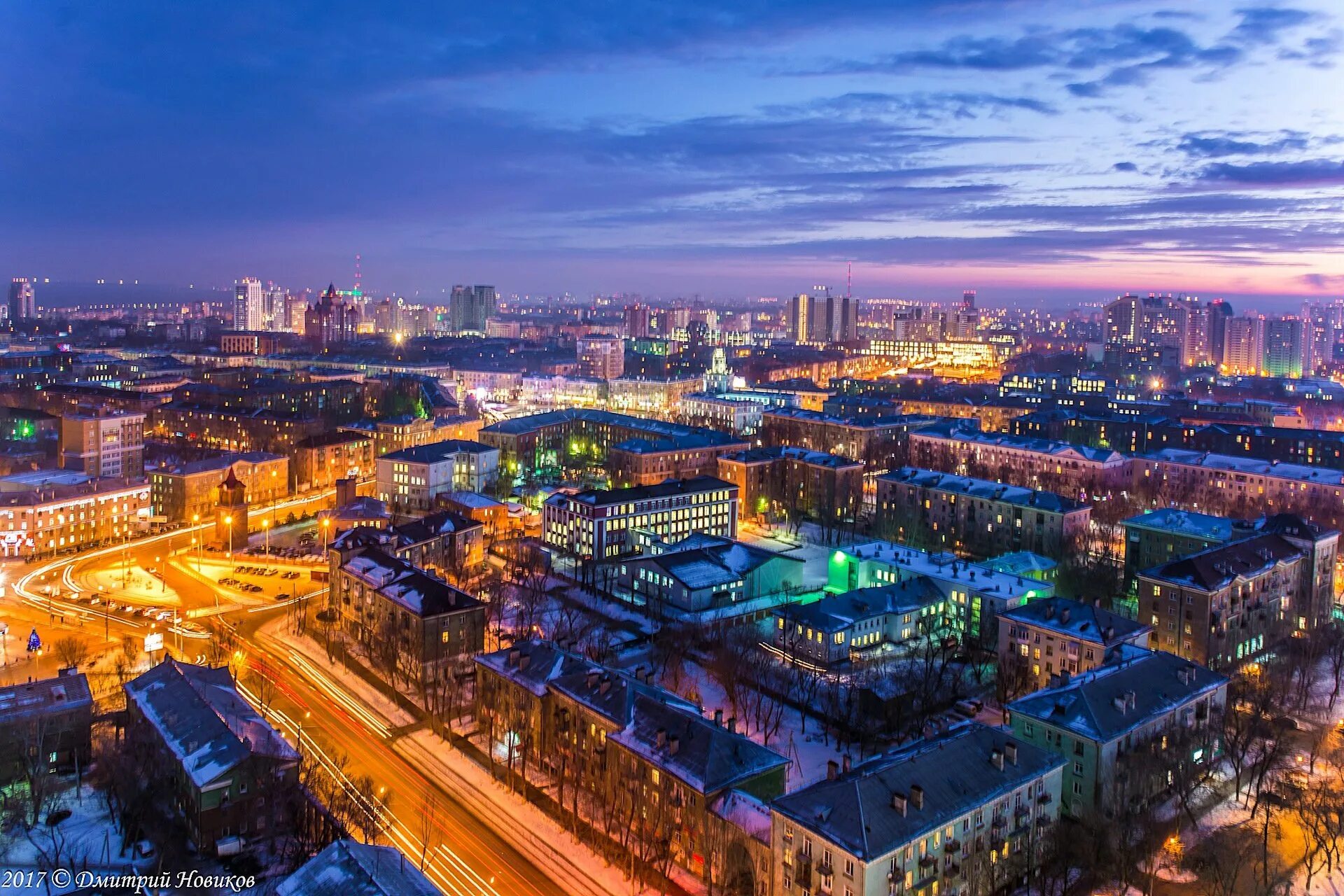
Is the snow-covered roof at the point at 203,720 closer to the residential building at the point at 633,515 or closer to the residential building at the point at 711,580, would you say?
the residential building at the point at 711,580

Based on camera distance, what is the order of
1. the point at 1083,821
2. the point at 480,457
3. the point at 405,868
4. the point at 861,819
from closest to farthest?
the point at 405,868, the point at 861,819, the point at 1083,821, the point at 480,457

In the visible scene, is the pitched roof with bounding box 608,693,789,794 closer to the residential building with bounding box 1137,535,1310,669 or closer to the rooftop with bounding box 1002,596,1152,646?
the rooftop with bounding box 1002,596,1152,646

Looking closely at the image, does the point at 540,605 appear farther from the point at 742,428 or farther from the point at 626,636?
the point at 742,428

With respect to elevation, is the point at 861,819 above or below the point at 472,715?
above

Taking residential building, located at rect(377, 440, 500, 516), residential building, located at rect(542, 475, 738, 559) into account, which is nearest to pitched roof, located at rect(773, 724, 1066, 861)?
residential building, located at rect(542, 475, 738, 559)

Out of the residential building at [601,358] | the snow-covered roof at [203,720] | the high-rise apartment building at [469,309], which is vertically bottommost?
the snow-covered roof at [203,720]

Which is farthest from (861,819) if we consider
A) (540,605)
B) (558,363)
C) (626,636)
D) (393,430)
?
(558,363)

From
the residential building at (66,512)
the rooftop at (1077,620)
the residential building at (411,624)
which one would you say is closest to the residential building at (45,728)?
the residential building at (411,624)
